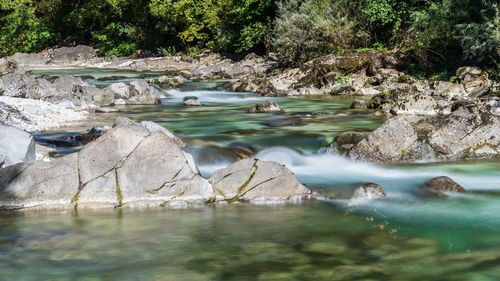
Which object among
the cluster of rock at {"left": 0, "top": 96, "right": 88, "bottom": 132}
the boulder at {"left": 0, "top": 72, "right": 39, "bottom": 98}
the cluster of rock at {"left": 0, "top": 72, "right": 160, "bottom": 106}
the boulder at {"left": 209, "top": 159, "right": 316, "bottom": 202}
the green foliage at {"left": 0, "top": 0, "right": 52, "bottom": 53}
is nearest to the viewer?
the boulder at {"left": 209, "top": 159, "right": 316, "bottom": 202}

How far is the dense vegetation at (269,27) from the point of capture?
21.2 metres

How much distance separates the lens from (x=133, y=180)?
23.8ft

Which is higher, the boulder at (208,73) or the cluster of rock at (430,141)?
the boulder at (208,73)

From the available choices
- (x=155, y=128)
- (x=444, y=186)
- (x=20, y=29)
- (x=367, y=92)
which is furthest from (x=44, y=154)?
(x=20, y=29)

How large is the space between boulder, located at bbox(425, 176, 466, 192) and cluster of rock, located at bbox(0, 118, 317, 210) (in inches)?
81.8

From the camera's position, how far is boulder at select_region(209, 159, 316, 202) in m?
7.46

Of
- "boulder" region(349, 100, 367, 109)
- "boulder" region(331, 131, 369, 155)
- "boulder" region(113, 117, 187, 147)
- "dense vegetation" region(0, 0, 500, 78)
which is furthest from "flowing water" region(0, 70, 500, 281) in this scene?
"dense vegetation" region(0, 0, 500, 78)

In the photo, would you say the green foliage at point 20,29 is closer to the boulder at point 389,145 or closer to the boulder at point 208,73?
the boulder at point 208,73

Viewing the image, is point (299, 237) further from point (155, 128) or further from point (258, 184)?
point (155, 128)

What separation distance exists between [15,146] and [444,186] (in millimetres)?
6679

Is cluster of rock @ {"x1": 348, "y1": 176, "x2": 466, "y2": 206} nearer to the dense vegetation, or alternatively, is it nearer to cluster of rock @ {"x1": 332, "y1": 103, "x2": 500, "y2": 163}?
cluster of rock @ {"x1": 332, "y1": 103, "x2": 500, "y2": 163}

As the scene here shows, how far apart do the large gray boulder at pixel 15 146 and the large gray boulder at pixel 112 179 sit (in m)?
0.61

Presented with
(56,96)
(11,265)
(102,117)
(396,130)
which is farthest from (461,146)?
(56,96)

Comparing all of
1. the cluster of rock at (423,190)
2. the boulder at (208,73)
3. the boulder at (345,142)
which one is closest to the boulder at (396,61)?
the boulder at (208,73)
